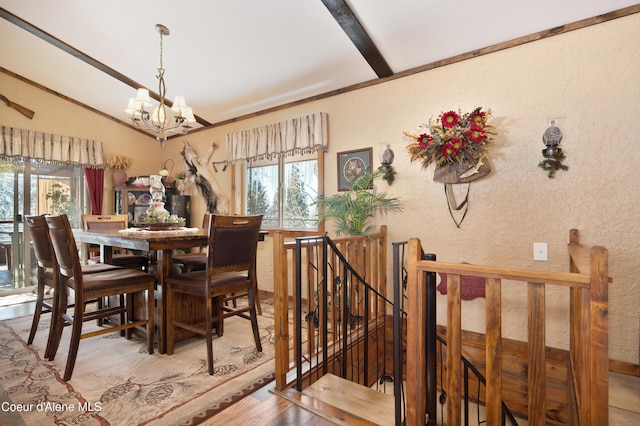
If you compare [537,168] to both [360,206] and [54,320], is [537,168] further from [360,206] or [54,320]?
[54,320]

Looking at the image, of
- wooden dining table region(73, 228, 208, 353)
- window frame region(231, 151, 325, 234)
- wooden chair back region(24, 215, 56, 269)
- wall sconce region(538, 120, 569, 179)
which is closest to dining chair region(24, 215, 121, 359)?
wooden chair back region(24, 215, 56, 269)

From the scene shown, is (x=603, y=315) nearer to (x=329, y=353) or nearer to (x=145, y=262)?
(x=329, y=353)

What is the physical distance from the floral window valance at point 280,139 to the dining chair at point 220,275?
1515 mm

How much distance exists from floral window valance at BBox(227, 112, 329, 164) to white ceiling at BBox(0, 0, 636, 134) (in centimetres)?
31

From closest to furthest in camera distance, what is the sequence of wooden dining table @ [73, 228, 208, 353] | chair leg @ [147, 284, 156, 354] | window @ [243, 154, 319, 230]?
1. wooden dining table @ [73, 228, 208, 353]
2. chair leg @ [147, 284, 156, 354]
3. window @ [243, 154, 319, 230]

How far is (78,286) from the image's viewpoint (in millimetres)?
1989

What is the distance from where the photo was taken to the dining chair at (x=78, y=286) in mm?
1979

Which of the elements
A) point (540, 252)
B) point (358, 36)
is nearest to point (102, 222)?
point (358, 36)

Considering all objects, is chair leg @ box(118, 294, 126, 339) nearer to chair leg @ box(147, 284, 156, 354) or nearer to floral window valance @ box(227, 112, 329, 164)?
chair leg @ box(147, 284, 156, 354)

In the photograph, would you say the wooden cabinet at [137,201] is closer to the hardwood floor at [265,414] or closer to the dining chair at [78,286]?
the dining chair at [78,286]

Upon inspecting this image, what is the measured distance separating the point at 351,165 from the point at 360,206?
0.55m

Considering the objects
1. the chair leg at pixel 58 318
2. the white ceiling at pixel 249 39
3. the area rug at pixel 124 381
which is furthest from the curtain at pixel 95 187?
the chair leg at pixel 58 318

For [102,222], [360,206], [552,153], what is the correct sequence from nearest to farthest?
[552,153], [360,206], [102,222]

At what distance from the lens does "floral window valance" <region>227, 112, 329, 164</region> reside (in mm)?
3488
